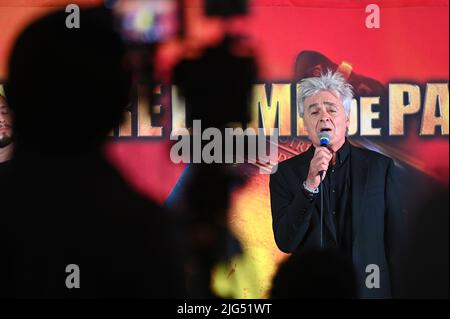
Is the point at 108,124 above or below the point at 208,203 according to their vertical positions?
above

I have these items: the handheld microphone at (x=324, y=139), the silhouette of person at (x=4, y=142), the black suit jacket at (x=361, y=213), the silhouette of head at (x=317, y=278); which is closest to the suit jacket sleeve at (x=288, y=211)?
the black suit jacket at (x=361, y=213)

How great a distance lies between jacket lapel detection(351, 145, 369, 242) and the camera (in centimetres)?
390

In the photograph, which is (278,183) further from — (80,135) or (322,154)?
(80,135)

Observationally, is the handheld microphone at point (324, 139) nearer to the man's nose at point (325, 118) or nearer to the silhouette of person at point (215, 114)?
the man's nose at point (325, 118)

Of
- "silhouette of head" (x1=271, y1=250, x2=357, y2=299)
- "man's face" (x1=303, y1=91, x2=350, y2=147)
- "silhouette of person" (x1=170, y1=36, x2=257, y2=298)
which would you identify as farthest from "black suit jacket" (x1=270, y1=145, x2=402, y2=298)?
"silhouette of head" (x1=271, y1=250, x2=357, y2=299)

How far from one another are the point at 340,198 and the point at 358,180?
0.14 metres

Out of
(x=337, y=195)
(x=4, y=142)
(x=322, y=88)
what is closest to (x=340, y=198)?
(x=337, y=195)

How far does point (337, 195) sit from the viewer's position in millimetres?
3893

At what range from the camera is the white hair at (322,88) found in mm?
3945

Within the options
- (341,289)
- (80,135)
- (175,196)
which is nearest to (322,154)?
(175,196)

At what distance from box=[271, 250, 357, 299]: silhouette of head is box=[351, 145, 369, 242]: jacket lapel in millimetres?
2448

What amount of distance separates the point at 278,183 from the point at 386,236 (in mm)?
636

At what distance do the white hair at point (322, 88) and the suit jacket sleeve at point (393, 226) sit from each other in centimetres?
43
